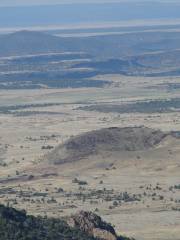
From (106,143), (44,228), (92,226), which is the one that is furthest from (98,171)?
(44,228)

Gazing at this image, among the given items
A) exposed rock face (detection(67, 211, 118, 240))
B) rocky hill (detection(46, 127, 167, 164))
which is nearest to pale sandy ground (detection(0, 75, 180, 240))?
rocky hill (detection(46, 127, 167, 164))

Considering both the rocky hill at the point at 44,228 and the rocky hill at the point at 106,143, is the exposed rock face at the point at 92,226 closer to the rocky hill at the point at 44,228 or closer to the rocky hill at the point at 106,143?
the rocky hill at the point at 44,228

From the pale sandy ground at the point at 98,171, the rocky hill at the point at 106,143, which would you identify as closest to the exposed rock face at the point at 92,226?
the pale sandy ground at the point at 98,171

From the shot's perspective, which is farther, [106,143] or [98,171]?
[106,143]

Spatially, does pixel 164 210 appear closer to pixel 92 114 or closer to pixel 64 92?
pixel 92 114

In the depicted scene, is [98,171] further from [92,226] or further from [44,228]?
[44,228]

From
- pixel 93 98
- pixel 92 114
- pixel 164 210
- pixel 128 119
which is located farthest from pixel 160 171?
pixel 93 98
